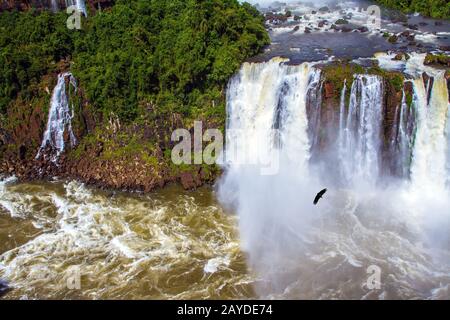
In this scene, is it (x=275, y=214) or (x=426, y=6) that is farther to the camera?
(x=426, y=6)

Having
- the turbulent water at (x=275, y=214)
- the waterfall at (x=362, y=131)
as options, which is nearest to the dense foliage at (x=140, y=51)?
the turbulent water at (x=275, y=214)

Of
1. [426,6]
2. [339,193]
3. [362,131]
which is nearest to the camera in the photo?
[362,131]

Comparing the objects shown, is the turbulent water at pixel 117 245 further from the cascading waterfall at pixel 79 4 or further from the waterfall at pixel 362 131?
the cascading waterfall at pixel 79 4

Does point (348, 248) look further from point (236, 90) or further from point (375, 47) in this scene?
point (375, 47)

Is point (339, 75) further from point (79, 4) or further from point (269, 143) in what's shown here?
point (79, 4)

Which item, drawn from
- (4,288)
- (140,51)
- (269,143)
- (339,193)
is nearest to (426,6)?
(269,143)

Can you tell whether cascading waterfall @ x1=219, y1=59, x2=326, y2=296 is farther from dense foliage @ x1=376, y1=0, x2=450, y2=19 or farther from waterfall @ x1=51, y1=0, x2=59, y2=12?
waterfall @ x1=51, y1=0, x2=59, y2=12

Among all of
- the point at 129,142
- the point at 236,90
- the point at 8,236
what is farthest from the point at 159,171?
the point at 8,236
